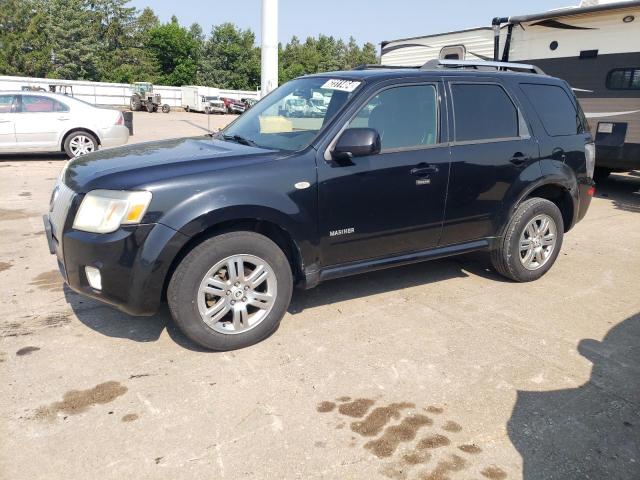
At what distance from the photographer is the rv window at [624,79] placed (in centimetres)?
832

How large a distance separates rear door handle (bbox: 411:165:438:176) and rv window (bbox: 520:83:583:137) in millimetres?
1423

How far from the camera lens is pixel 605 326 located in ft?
13.6

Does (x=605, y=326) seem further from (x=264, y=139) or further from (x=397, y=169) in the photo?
(x=264, y=139)

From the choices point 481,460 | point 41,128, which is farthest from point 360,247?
point 41,128

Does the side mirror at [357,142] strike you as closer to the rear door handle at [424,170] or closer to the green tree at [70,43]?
the rear door handle at [424,170]

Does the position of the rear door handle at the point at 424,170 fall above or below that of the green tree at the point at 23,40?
below

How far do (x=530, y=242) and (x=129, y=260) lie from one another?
3.55 m

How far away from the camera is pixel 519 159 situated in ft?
15.4

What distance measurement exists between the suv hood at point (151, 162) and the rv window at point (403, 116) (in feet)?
2.60

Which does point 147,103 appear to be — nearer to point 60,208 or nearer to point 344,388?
point 60,208

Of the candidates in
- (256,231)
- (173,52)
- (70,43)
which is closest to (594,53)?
(256,231)

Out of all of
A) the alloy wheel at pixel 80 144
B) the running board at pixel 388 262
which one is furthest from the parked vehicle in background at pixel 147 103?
the running board at pixel 388 262

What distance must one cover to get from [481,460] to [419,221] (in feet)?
6.68

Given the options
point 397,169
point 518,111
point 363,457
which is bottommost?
point 363,457
